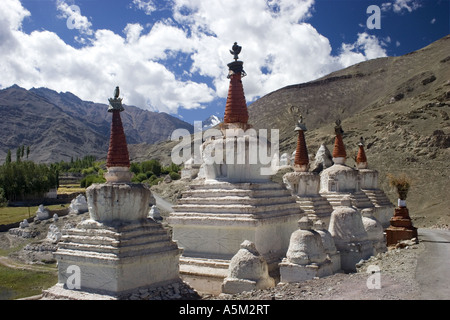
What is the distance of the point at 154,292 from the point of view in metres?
10.1

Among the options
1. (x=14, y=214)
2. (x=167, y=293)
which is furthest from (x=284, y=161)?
(x=167, y=293)

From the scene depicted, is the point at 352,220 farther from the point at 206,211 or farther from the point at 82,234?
the point at 82,234

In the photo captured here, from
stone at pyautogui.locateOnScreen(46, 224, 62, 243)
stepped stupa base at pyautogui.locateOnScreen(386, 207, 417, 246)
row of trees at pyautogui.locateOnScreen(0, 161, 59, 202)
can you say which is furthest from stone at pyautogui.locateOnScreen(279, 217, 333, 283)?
row of trees at pyautogui.locateOnScreen(0, 161, 59, 202)

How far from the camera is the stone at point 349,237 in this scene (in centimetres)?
1370

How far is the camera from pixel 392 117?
55.3 m

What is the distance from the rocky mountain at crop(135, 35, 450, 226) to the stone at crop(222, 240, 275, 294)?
21.7 metres

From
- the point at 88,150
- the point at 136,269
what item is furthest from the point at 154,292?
the point at 88,150

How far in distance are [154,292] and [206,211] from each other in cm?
394

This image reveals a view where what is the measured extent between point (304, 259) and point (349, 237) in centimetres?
344

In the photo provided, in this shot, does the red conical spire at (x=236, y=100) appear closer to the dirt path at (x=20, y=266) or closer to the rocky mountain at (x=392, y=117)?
the dirt path at (x=20, y=266)

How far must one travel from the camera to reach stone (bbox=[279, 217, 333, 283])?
443 inches


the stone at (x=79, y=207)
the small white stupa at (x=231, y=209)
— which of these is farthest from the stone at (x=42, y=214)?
the small white stupa at (x=231, y=209)

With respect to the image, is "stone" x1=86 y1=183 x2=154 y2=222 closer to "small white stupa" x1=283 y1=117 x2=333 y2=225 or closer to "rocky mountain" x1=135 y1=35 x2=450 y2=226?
"small white stupa" x1=283 y1=117 x2=333 y2=225

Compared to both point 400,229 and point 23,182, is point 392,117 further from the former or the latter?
point 23,182
